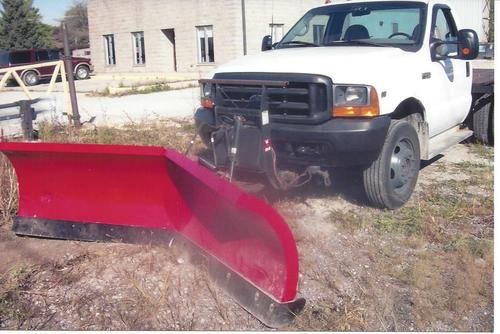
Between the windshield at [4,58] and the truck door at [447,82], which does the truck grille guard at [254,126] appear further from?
the windshield at [4,58]

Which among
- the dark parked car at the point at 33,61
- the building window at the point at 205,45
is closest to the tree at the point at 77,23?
the dark parked car at the point at 33,61

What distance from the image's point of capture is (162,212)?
407 centimetres

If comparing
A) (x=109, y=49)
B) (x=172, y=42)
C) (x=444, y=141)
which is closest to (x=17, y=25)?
(x=109, y=49)

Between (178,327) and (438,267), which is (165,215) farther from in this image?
(438,267)

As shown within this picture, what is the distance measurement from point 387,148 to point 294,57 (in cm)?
112

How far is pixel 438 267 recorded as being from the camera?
3.89m

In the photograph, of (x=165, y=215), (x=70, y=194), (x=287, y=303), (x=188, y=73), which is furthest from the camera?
(x=188, y=73)

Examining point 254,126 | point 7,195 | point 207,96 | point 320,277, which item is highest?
point 207,96

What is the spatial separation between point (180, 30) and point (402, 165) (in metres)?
22.7

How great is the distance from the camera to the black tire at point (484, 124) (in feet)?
23.6

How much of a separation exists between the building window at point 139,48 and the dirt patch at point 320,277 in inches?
959

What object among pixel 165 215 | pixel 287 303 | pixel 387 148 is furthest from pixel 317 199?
pixel 287 303

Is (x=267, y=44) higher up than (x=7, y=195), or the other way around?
(x=267, y=44)

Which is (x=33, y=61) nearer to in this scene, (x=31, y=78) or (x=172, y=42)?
(x=31, y=78)
